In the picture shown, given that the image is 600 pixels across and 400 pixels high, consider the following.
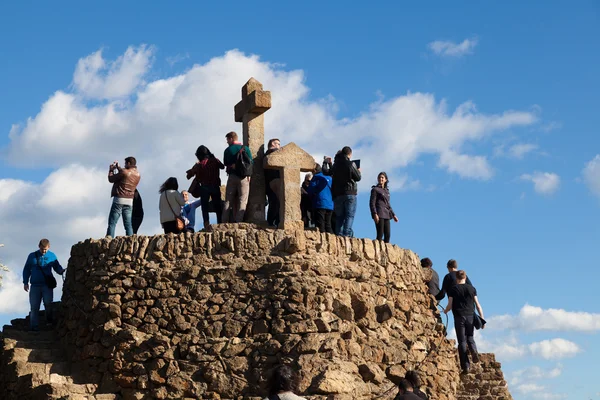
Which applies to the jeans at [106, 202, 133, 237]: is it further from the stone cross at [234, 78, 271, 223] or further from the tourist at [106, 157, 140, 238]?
the stone cross at [234, 78, 271, 223]

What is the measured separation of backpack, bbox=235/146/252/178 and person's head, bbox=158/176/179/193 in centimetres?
129

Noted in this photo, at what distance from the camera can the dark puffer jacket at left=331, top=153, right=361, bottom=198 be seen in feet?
49.9

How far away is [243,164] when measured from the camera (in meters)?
14.7

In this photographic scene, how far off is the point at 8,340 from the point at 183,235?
3.61m

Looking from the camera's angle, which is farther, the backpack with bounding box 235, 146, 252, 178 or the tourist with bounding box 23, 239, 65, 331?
the tourist with bounding box 23, 239, 65, 331

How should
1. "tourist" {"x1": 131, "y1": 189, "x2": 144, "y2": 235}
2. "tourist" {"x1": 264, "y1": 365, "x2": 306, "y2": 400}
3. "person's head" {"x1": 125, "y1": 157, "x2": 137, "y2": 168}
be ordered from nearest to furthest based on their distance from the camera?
1. "tourist" {"x1": 264, "y1": 365, "x2": 306, "y2": 400}
2. "person's head" {"x1": 125, "y1": 157, "x2": 137, "y2": 168}
3. "tourist" {"x1": 131, "y1": 189, "x2": 144, "y2": 235}

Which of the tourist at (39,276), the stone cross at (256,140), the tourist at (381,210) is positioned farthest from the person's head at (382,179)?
the tourist at (39,276)

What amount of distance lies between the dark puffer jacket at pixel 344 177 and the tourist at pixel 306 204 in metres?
0.53

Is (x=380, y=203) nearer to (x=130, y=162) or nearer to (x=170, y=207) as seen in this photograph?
(x=170, y=207)

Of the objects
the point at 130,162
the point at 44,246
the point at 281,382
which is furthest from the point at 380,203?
the point at 281,382

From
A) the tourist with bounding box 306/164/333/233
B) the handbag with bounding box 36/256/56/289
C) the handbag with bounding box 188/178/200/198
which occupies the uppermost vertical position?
the handbag with bounding box 188/178/200/198

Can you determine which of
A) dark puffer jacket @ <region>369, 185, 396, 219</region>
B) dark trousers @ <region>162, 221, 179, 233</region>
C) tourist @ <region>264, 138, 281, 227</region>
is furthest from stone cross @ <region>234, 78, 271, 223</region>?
dark puffer jacket @ <region>369, 185, 396, 219</region>

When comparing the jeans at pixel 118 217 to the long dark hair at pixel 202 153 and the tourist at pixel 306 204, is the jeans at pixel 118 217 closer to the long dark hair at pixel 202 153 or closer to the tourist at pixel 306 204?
Answer: the long dark hair at pixel 202 153

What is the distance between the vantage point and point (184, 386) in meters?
12.4
